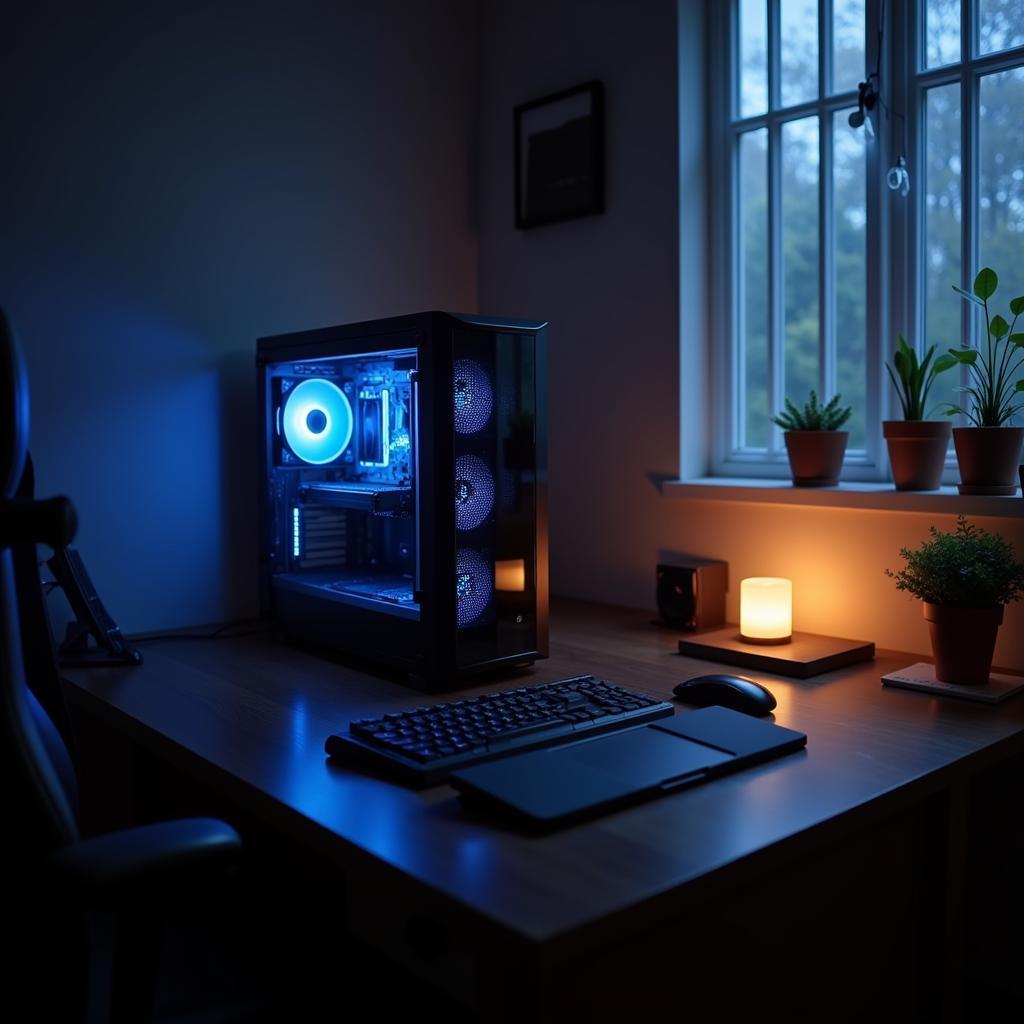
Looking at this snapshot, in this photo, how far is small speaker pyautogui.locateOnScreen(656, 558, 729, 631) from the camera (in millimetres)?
2051

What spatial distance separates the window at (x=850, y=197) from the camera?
72.2 inches

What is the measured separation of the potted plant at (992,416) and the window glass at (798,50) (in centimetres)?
58

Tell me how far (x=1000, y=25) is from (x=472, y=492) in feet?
4.00

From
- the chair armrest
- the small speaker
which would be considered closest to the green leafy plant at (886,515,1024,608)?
the small speaker

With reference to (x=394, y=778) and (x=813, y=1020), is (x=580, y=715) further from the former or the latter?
(x=813, y=1020)

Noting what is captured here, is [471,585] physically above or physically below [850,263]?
below

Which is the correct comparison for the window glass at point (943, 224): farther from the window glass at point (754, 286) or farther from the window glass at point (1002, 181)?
the window glass at point (754, 286)

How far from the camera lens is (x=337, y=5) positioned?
231cm

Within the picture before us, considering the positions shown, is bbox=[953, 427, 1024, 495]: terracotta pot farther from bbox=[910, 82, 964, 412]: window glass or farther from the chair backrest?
the chair backrest

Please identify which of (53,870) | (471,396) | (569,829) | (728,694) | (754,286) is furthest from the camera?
(754,286)

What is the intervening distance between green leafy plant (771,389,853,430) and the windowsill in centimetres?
12

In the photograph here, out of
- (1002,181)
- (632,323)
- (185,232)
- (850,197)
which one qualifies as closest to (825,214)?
(850,197)

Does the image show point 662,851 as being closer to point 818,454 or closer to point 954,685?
point 954,685

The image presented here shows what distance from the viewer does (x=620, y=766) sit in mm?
1210
